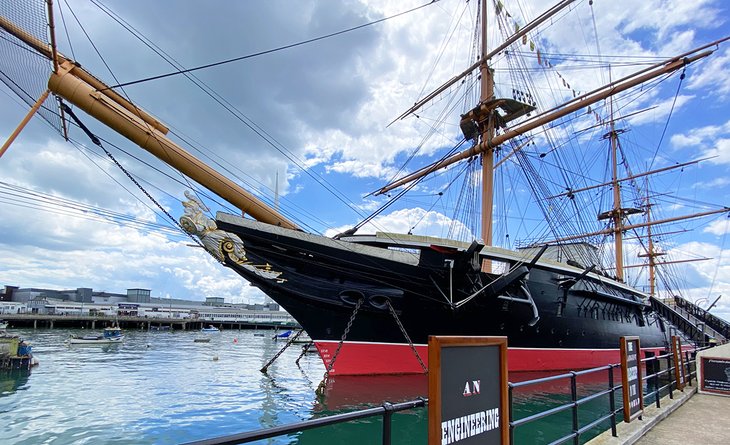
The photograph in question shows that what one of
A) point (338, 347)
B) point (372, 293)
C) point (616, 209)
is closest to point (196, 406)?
point (338, 347)

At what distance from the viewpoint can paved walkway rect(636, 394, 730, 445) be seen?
5004 mm

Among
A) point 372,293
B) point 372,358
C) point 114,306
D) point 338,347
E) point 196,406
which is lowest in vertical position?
point 114,306

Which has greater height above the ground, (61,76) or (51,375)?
(61,76)

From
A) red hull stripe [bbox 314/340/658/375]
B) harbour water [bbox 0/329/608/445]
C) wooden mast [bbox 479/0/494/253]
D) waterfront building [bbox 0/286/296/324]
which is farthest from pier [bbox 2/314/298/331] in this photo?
red hull stripe [bbox 314/340/658/375]

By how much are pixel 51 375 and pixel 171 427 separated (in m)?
11.4

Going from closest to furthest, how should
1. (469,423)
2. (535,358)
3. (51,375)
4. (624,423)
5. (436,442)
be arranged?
(436,442) → (469,423) → (624,423) → (535,358) → (51,375)

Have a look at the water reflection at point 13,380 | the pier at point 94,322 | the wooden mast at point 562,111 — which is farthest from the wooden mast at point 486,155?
the pier at point 94,322

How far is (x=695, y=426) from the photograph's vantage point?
18.7ft

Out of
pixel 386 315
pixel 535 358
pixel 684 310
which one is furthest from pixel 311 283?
pixel 684 310

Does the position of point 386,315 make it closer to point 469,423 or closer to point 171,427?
point 171,427

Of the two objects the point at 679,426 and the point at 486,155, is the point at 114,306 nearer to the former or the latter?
the point at 486,155

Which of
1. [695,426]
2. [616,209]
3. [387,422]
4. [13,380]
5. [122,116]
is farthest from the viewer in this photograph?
[616,209]

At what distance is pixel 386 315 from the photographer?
11.9 metres

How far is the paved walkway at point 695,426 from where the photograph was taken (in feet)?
16.4
